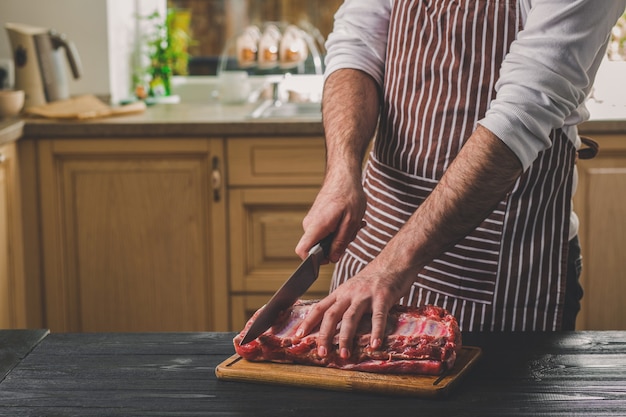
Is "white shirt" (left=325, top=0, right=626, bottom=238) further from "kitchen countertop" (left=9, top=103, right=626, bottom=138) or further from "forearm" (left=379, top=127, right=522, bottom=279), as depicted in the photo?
"kitchen countertop" (left=9, top=103, right=626, bottom=138)

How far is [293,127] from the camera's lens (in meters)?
2.52

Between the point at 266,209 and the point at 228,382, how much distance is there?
1534 millimetres

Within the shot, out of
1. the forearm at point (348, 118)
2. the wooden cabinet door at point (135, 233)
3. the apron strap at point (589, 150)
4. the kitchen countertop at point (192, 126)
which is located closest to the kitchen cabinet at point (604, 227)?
the kitchen countertop at point (192, 126)

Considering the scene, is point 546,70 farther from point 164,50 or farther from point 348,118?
→ point 164,50

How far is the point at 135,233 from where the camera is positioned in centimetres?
264

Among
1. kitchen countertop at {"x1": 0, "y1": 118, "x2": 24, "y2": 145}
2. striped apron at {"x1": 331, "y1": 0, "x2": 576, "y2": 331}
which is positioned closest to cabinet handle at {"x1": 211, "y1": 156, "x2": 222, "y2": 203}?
kitchen countertop at {"x1": 0, "y1": 118, "x2": 24, "y2": 145}

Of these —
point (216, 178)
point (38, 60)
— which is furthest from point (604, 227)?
point (38, 60)

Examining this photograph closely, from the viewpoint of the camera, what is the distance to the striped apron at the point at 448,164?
4.69 feet

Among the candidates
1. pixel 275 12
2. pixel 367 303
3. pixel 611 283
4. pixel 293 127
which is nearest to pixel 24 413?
pixel 367 303

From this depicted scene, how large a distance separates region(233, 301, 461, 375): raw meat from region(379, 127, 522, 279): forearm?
0.32 ft

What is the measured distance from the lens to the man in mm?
1239

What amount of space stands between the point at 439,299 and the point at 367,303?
0.32 metres

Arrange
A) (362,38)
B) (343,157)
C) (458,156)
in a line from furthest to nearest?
(362,38) < (343,157) < (458,156)

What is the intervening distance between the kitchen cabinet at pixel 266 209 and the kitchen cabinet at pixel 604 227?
71 centimetres
